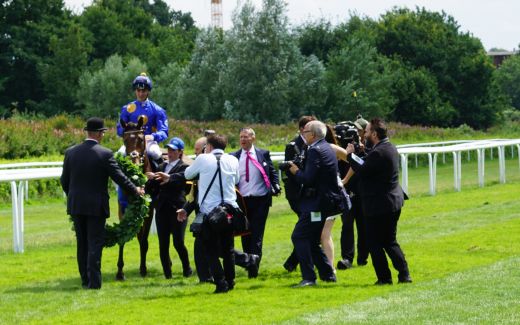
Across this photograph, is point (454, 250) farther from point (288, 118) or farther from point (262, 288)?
point (288, 118)

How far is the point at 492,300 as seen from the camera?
8.77m

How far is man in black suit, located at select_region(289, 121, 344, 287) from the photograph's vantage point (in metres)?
10.0

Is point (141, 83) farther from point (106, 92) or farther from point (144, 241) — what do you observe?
point (106, 92)

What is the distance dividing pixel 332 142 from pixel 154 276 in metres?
2.38

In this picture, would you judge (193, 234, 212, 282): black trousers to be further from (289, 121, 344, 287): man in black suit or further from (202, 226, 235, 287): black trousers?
(289, 121, 344, 287): man in black suit

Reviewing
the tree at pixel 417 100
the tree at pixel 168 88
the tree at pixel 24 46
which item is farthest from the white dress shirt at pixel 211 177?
the tree at pixel 24 46

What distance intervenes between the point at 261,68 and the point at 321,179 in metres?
37.0

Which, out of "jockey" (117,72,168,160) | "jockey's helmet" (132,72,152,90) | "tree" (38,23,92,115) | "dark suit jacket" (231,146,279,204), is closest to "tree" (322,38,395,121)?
"tree" (38,23,92,115)

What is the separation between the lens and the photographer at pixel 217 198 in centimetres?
993

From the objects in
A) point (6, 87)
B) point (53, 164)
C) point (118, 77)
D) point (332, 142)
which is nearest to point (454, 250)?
point (332, 142)

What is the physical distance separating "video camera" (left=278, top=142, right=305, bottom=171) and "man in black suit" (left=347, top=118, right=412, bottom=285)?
0.58 m

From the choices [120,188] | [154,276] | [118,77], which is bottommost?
[154,276]

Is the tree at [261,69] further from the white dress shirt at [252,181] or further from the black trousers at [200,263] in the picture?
the black trousers at [200,263]

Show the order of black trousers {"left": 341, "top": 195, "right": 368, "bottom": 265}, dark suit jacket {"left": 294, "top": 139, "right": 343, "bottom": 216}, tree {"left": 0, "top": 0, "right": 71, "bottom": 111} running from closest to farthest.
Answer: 1. dark suit jacket {"left": 294, "top": 139, "right": 343, "bottom": 216}
2. black trousers {"left": 341, "top": 195, "right": 368, "bottom": 265}
3. tree {"left": 0, "top": 0, "right": 71, "bottom": 111}
